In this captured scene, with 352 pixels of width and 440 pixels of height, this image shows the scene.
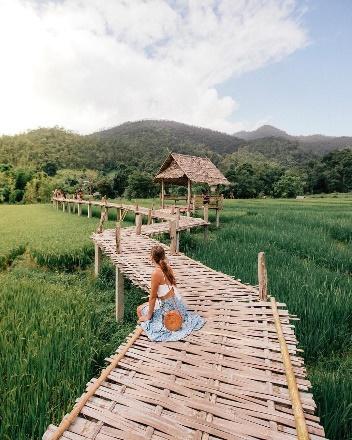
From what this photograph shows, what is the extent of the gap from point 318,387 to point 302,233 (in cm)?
1130

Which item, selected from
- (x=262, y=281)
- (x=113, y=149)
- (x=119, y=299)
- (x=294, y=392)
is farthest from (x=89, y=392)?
(x=113, y=149)

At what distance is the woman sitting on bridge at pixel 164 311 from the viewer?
4.59 metres

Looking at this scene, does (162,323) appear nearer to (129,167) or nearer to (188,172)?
(188,172)

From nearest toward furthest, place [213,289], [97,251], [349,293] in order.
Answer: [213,289], [349,293], [97,251]

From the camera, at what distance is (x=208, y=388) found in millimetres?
3463

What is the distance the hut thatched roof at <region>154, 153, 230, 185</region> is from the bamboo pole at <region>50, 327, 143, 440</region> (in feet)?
48.8

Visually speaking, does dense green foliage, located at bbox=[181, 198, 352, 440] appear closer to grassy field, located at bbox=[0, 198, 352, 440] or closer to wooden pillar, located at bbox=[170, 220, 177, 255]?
grassy field, located at bbox=[0, 198, 352, 440]

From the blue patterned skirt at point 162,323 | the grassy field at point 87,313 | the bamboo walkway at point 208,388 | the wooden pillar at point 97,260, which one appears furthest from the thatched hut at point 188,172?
the bamboo walkway at point 208,388

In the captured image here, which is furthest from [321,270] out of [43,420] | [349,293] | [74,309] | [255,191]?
[255,191]

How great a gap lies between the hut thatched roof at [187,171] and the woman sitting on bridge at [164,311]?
557 inches

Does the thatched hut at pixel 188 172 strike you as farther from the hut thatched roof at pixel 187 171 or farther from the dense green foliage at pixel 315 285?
the dense green foliage at pixel 315 285

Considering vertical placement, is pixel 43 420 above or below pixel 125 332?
above

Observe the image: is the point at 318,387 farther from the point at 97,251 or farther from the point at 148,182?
the point at 148,182

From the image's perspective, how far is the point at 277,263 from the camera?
10.5m
